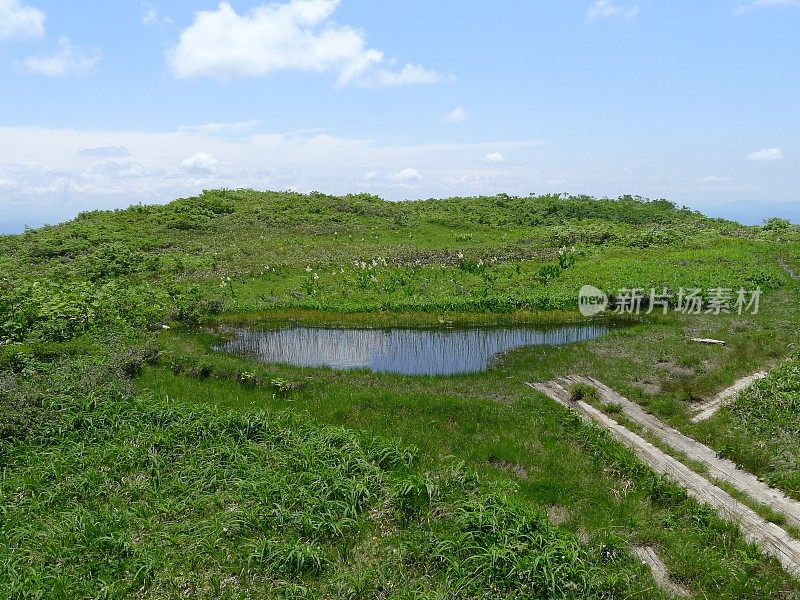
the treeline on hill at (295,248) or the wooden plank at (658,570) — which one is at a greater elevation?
the treeline on hill at (295,248)

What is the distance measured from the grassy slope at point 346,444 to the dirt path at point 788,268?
1.89m

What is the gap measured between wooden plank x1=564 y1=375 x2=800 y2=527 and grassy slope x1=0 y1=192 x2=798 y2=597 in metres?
0.76

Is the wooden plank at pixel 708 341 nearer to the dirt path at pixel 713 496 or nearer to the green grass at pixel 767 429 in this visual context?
the green grass at pixel 767 429

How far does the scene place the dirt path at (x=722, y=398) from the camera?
13411 mm

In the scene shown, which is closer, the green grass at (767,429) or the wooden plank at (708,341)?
the green grass at (767,429)

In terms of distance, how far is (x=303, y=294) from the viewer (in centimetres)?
2655

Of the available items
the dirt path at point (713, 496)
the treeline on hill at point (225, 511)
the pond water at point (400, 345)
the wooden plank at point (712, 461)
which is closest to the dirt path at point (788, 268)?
the pond water at point (400, 345)

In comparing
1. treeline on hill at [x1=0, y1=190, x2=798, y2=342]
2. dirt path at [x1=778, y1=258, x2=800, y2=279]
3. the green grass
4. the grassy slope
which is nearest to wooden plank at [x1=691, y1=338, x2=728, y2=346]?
the grassy slope

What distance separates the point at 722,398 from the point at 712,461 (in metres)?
3.76

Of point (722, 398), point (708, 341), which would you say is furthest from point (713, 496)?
point (708, 341)

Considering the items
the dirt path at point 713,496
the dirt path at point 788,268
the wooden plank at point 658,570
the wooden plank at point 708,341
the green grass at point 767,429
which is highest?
the dirt path at point 788,268

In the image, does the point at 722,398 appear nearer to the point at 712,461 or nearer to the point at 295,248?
the point at 712,461

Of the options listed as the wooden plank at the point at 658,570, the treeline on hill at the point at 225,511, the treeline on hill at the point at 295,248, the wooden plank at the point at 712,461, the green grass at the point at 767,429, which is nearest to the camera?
the wooden plank at the point at 658,570

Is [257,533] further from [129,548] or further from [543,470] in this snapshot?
[543,470]
